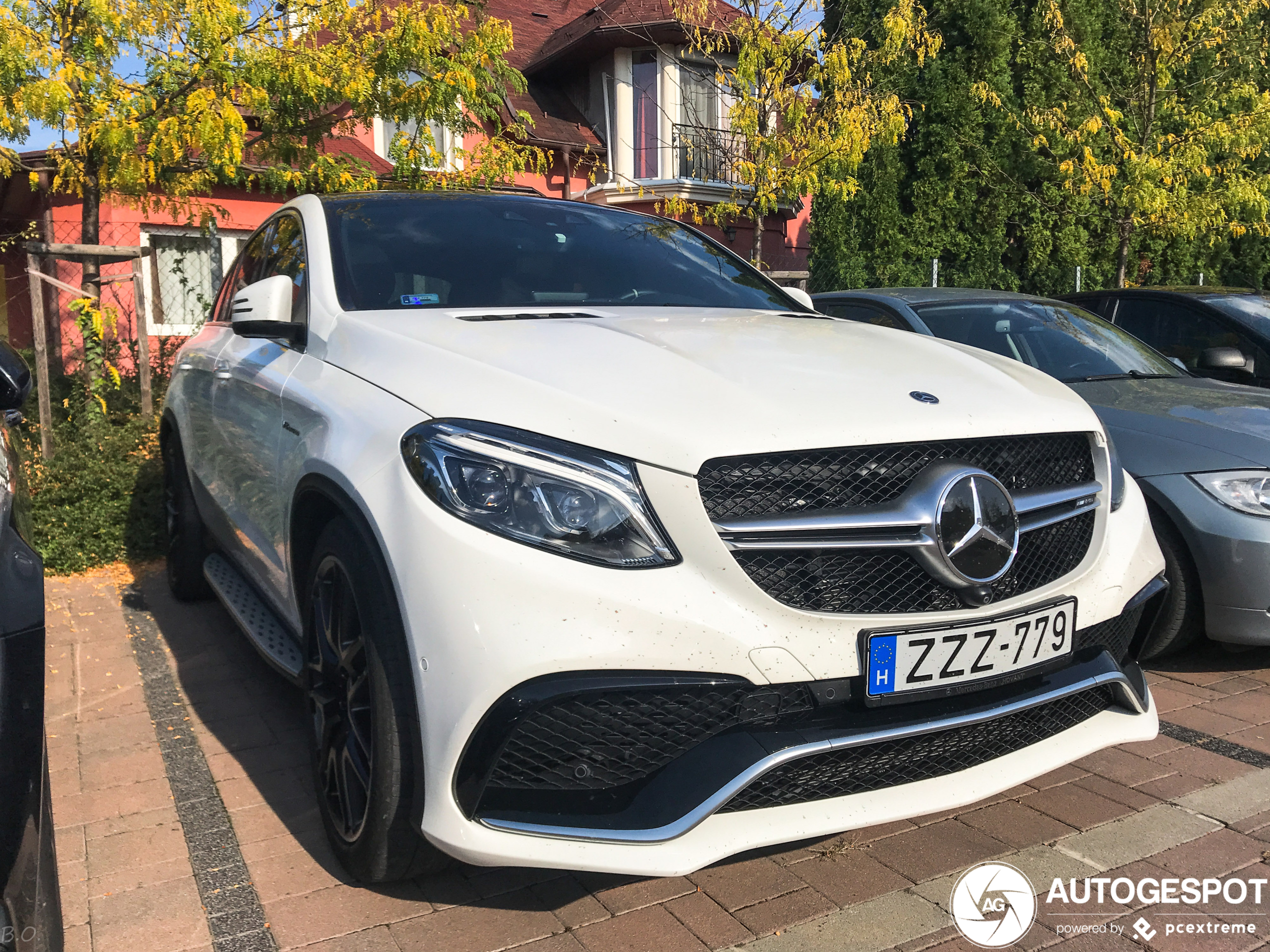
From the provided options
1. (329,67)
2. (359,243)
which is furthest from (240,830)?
(329,67)

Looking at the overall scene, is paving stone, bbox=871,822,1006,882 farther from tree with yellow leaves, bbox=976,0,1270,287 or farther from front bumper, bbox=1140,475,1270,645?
tree with yellow leaves, bbox=976,0,1270,287

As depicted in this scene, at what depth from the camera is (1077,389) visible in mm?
4645

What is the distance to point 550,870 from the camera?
2.64 metres

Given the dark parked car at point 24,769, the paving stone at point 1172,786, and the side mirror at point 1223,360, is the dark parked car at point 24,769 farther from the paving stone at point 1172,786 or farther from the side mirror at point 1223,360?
the side mirror at point 1223,360

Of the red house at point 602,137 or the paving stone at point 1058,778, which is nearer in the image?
the paving stone at point 1058,778

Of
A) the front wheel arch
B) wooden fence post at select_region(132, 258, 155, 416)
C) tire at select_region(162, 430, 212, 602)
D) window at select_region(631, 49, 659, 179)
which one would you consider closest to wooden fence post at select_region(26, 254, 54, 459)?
wooden fence post at select_region(132, 258, 155, 416)

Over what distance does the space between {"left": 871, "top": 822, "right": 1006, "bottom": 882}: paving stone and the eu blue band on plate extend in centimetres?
74

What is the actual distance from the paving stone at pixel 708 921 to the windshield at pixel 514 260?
169cm

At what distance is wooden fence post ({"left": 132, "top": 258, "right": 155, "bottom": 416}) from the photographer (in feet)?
23.4

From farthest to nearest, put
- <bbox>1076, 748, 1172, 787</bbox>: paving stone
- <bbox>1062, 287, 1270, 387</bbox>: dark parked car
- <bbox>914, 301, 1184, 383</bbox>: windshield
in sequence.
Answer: <bbox>1062, 287, 1270, 387</bbox>: dark parked car → <bbox>914, 301, 1184, 383</bbox>: windshield → <bbox>1076, 748, 1172, 787</bbox>: paving stone

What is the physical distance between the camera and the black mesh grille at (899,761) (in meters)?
2.14

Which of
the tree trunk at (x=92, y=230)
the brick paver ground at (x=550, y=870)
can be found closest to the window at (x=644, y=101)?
the tree trunk at (x=92, y=230)

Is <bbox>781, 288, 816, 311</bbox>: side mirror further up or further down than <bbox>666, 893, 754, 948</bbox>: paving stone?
further up

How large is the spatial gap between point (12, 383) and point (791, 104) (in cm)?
856
